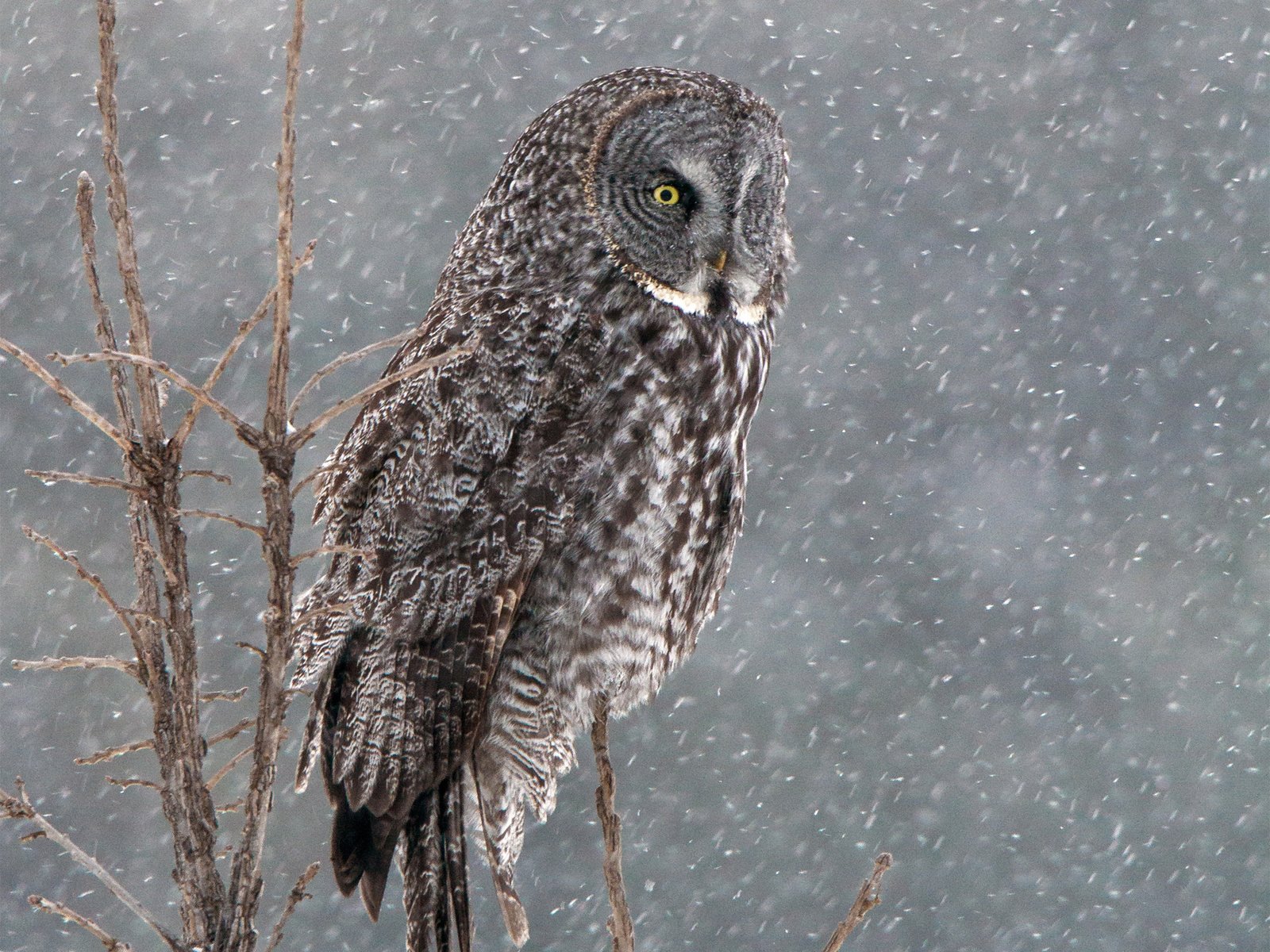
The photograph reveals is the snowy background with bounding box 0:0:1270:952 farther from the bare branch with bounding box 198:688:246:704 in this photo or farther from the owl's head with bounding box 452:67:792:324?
the bare branch with bounding box 198:688:246:704

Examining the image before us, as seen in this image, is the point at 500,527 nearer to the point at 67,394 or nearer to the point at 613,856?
the point at 613,856

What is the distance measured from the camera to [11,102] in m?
30.9

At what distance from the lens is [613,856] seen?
144 centimetres

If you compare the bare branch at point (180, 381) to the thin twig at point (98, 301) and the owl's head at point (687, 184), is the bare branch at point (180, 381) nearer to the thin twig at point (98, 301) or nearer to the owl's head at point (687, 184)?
the thin twig at point (98, 301)

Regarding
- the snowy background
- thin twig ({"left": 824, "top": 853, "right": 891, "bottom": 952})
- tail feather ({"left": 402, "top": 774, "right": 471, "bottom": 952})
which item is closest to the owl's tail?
tail feather ({"left": 402, "top": 774, "right": 471, "bottom": 952})

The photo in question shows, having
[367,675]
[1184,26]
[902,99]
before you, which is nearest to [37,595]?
[902,99]

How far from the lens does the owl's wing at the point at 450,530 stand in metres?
1.92

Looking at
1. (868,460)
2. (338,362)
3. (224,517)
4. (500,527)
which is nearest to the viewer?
(224,517)

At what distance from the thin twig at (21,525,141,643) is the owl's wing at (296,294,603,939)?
2.11 ft

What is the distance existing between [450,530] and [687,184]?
561 millimetres

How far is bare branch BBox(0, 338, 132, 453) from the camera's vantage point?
1.13 meters

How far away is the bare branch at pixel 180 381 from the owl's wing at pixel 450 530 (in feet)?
2.41

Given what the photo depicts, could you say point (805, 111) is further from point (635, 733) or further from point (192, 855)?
point (192, 855)

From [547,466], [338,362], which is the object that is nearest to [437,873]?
[547,466]
